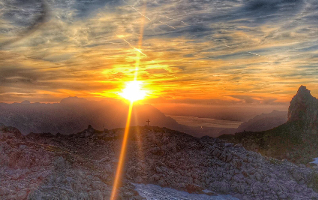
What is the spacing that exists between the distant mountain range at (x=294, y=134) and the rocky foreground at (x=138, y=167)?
87947 mm

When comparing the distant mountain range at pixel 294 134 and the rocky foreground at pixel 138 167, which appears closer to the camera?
the rocky foreground at pixel 138 167

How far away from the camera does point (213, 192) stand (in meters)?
34.0

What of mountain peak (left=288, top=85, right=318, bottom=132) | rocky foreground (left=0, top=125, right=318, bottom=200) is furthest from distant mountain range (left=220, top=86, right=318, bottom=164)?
rocky foreground (left=0, top=125, right=318, bottom=200)

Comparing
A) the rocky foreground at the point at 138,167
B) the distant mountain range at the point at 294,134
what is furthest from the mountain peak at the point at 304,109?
the rocky foreground at the point at 138,167

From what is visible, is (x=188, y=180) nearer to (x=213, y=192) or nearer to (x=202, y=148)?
(x=213, y=192)

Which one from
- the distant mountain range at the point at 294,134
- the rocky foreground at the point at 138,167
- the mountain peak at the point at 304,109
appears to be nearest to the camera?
the rocky foreground at the point at 138,167

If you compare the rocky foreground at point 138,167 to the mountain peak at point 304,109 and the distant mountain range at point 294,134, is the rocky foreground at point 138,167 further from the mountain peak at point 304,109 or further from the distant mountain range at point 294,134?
the mountain peak at point 304,109

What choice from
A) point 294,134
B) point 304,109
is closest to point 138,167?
point 294,134

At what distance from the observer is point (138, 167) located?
3575 centimetres

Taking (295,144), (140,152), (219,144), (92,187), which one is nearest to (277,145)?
(295,144)

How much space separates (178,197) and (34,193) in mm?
15227

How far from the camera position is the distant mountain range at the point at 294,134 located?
12412 centimetres

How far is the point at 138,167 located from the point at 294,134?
119 metres

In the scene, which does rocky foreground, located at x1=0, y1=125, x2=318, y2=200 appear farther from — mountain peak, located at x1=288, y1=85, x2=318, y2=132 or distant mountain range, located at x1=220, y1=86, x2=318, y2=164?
mountain peak, located at x1=288, y1=85, x2=318, y2=132
